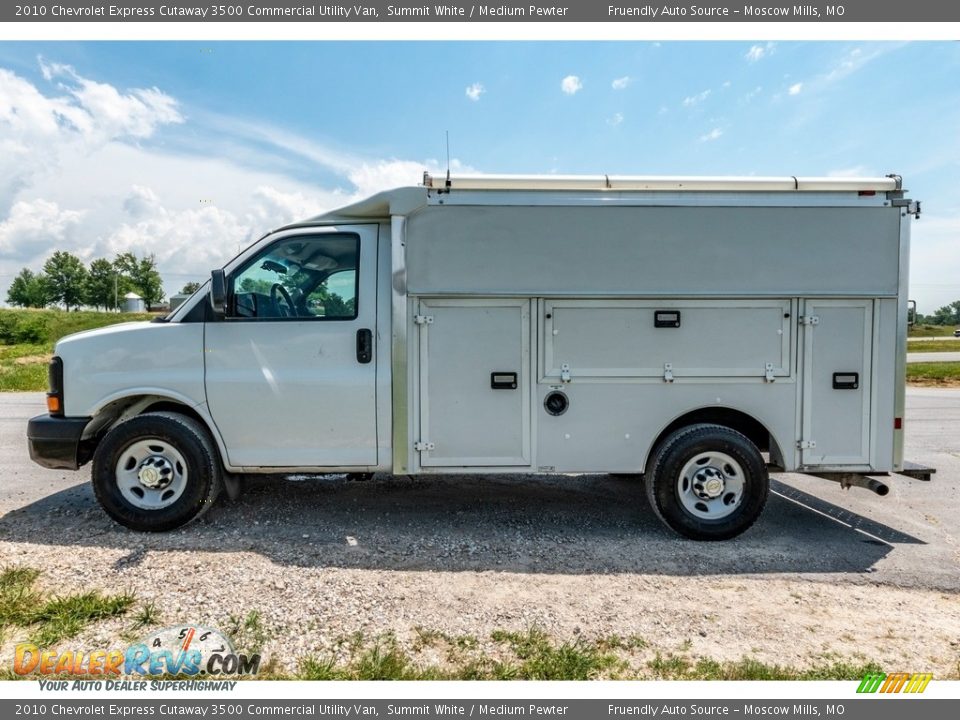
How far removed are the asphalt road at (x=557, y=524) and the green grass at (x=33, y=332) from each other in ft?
46.6

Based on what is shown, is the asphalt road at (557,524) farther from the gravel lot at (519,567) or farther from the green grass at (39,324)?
the green grass at (39,324)

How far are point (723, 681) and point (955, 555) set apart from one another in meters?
2.97

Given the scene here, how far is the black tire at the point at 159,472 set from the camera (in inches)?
171

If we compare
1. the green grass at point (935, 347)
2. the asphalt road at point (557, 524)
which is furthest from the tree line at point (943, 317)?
the asphalt road at point (557, 524)

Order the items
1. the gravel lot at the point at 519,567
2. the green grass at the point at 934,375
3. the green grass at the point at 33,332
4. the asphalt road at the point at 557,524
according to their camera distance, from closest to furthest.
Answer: the gravel lot at the point at 519,567, the asphalt road at the point at 557,524, the green grass at the point at 934,375, the green grass at the point at 33,332

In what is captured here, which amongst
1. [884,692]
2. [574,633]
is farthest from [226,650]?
[884,692]

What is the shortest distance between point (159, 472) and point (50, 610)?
4.27 ft

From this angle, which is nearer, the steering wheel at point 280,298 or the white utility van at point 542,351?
the white utility van at point 542,351

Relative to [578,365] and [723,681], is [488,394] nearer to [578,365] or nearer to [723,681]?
[578,365]

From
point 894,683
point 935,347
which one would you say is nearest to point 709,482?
point 894,683

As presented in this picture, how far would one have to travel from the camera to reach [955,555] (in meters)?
4.31

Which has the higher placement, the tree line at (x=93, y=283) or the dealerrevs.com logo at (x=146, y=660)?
the tree line at (x=93, y=283)

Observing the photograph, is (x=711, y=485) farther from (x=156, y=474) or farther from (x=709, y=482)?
(x=156, y=474)

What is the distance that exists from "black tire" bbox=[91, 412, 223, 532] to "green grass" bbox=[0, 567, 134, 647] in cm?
91
